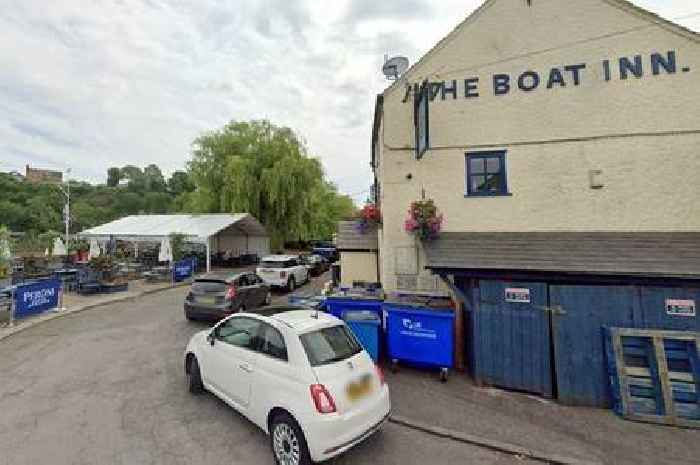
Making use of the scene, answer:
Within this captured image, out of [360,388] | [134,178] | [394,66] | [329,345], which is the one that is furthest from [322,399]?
[134,178]

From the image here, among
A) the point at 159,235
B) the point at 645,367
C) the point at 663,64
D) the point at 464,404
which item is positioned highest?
the point at 663,64

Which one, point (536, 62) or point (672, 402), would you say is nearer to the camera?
point (672, 402)

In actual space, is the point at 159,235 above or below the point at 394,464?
above

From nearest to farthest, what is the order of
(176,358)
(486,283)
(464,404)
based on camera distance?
(464,404)
(486,283)
(176,358)

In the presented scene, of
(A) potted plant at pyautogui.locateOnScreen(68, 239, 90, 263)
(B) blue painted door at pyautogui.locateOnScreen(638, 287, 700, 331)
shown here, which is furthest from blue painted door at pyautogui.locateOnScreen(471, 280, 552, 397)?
(A) potted plant at pyautogui.locateOnScreen(68, 239, 90, 263)

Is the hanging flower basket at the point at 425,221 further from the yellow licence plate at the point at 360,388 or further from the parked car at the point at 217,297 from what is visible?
the parked car at the point at 217,297

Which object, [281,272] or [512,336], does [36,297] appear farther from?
[512,336]

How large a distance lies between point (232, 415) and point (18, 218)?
67.4m

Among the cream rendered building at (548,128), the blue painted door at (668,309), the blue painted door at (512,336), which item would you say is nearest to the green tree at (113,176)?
the cream rendered building at (548,128)

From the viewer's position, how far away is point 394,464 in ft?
12.7

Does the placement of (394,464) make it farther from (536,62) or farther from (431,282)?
(536,62)

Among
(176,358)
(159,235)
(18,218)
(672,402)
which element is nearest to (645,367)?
(672,402)

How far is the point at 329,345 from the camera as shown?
415cm

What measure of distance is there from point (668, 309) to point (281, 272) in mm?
12126
